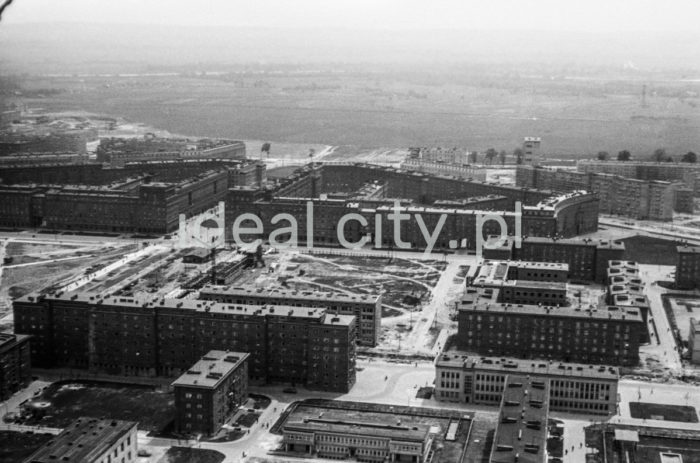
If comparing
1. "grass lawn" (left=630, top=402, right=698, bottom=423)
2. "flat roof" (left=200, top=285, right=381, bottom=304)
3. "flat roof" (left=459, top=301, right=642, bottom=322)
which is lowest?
"grass lawn" (left=630, top=402, right=698, bottom=423)

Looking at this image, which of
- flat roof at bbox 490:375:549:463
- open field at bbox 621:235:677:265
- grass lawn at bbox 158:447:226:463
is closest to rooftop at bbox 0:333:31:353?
grass lawn at bbox 158:447:226:463

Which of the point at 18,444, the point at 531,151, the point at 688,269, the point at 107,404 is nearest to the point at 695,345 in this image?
the point at 688,269

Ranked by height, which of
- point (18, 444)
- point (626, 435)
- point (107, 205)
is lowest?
point (18, 444)

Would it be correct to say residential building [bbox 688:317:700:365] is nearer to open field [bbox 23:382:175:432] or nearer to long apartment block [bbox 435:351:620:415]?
long apartment block [bbox 435:351:620:415]

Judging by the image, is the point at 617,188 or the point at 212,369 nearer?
the point at 212,369

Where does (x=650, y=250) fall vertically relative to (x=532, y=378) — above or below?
above

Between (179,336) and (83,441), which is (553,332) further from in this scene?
(83,441)
